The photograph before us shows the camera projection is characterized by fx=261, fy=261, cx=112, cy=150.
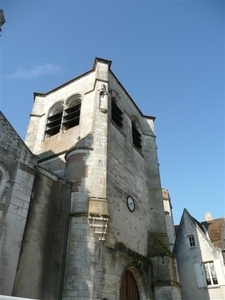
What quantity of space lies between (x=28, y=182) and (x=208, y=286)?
9474 mm

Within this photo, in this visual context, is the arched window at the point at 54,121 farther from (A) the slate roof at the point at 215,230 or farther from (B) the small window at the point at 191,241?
(B) the small window at the point at 191,241

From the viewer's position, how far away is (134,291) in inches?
356

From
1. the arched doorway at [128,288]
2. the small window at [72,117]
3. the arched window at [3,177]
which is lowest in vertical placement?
the arched doorway at [128,288]

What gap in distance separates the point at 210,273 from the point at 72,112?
32.9 ft

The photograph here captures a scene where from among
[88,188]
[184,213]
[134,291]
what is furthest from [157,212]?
[88,188]

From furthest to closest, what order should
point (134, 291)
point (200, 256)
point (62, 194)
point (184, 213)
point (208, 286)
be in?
point (184, 213), point (200, 256), point (208, 286), point (134, 291), point (62, 194)

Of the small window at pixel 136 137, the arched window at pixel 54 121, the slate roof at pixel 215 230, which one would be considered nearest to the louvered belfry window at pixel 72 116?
the arched window at pixel 54 121

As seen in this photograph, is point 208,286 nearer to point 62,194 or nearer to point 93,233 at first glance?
point 93,233

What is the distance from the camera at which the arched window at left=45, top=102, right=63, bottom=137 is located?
13.4m

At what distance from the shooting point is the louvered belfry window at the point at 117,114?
1324cm

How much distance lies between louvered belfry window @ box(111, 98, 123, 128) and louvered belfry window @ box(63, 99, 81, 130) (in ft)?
5.86

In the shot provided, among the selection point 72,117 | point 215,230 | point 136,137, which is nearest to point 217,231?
point 215,230

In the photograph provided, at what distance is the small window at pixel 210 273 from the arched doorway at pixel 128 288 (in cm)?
444

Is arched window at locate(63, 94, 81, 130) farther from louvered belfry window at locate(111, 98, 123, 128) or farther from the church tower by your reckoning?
louvered belfry window at locate(111, 98, 123, 128)
